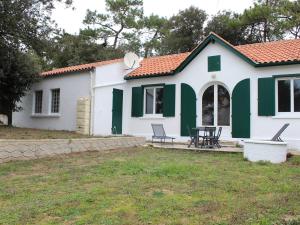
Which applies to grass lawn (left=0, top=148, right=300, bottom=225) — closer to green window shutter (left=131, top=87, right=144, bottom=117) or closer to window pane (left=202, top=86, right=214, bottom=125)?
window pane (left=202, top=86, right=214, bottom=125)

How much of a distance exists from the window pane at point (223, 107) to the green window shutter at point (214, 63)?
2.77 ft

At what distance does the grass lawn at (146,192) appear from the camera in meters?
5.24

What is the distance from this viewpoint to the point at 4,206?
5.82 m

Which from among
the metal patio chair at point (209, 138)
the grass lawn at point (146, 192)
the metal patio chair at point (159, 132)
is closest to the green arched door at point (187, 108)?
the metal patio chair at point (159, 132)

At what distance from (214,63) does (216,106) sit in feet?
6.45

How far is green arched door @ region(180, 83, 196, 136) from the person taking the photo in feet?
54.2

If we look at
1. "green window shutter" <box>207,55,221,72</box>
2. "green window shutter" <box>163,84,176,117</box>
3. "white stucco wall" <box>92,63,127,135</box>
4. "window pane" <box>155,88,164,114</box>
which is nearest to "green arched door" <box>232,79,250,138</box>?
"green window shutter" <box>207,55,221,72</box>

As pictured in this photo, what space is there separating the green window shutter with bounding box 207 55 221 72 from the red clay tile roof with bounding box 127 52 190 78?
184 cm

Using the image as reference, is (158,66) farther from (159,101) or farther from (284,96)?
(284,96)

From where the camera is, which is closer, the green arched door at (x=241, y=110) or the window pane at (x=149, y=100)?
the green arched door at (x=241, y=110)

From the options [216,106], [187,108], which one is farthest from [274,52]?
[187,108]

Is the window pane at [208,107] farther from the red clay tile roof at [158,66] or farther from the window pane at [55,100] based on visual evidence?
the window pane at [55,100]

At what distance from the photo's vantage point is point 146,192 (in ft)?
22.2

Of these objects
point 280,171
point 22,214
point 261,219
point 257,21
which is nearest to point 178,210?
point 261,219
